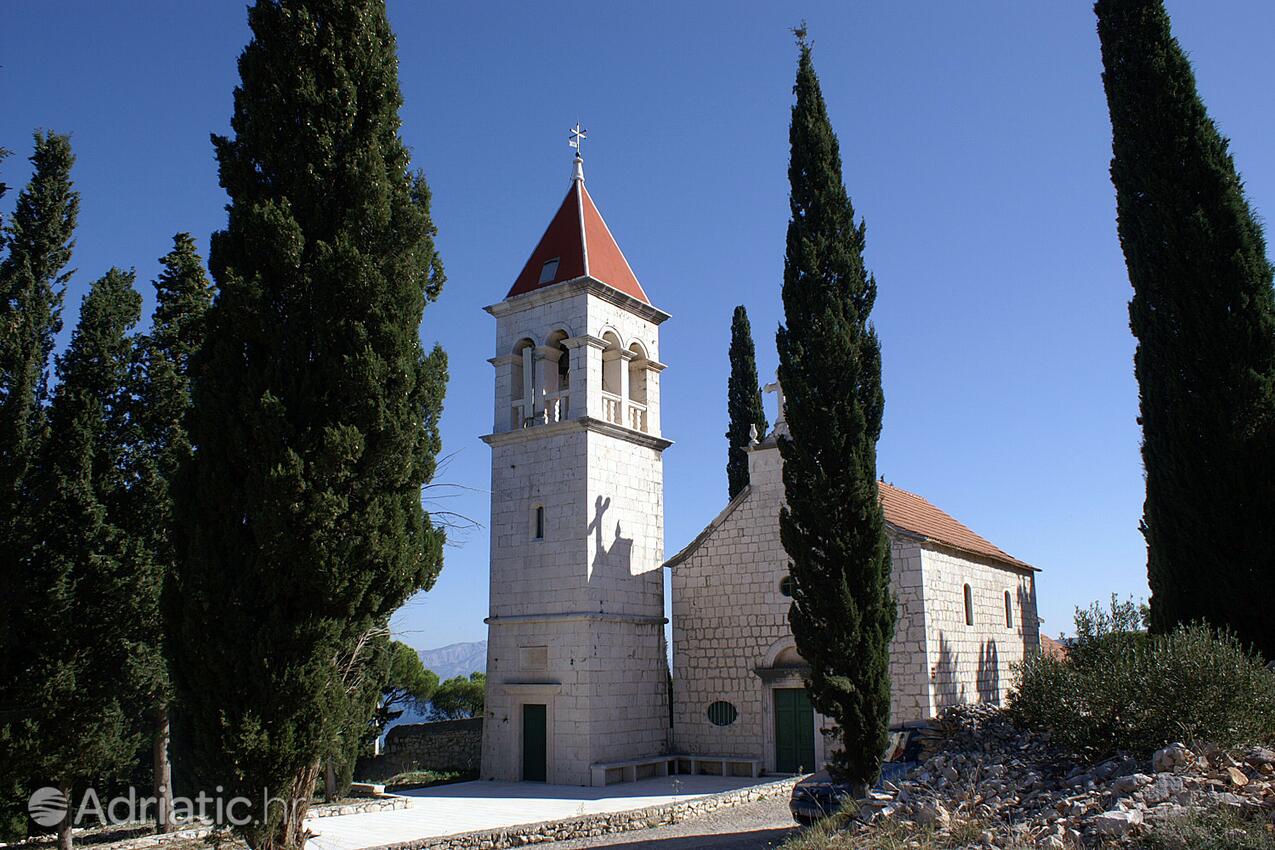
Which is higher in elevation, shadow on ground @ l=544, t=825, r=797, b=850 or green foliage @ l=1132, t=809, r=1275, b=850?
green foliage @ l=1132, t=809, r=1275, b=850

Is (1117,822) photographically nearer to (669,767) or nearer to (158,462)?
(669,767)

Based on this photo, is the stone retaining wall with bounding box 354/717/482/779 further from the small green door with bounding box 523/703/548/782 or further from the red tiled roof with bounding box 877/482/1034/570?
the red tiled roof with bounding box 877/482/1034/570

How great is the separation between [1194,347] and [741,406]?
44.6 ft

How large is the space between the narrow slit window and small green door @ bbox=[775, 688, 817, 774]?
10324 mm

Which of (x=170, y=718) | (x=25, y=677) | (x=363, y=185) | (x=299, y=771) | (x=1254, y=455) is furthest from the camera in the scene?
(x=170, y=718)

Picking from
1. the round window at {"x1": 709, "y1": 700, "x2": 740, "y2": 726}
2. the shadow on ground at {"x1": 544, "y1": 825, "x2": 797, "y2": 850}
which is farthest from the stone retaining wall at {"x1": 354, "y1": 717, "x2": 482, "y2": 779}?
the shadow on ground at {"x1": 544, "y1": 825, "x2": 797, "y2": 850}

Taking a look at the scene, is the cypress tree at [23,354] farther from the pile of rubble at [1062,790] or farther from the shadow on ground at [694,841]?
the pile of rubble at [1062,790]

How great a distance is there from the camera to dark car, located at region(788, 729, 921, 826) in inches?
454

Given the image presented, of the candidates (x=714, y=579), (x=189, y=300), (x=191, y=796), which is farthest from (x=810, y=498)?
(x=189, y=300)

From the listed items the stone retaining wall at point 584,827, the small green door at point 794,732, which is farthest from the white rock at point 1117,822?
the small green door at point 794,732

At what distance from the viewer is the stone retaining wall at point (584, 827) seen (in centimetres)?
1198

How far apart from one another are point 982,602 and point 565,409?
10.3 metres

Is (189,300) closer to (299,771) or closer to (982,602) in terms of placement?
(299,771)

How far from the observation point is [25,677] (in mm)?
12805
